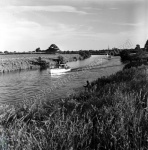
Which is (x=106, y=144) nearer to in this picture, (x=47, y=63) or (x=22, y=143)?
(x=22, y=143)

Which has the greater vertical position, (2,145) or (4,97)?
(2,145)

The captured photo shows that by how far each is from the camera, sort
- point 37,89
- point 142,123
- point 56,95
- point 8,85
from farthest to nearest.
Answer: point 8,85, point 37,89, point 56,95, point 142,123

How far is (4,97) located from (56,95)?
7147mm

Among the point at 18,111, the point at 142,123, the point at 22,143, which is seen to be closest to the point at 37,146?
the point at 22,143

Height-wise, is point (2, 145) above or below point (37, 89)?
above

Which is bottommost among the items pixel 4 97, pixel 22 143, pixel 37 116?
pixel 4 97

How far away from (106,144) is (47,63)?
67034 millimetres

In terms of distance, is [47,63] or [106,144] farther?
[47,63]

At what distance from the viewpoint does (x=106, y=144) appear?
5047 millimetres

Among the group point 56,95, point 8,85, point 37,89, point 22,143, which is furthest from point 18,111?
point 8,85

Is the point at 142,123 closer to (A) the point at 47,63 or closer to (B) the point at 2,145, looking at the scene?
(B) the point at 2,145

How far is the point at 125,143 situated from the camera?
15.6ft

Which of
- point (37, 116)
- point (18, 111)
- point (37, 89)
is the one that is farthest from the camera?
point (37, 89)

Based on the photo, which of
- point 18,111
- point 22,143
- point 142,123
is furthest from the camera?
point 18,111
